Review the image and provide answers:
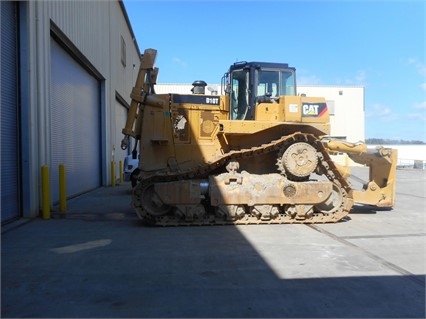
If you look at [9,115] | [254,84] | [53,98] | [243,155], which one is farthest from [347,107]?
[9,115]

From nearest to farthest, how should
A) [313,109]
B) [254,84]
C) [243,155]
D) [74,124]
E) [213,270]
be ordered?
[213,270]
[243,155]
[313,109]
[254,84]
[74,124]

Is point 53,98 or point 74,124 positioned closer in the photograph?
point 53,98

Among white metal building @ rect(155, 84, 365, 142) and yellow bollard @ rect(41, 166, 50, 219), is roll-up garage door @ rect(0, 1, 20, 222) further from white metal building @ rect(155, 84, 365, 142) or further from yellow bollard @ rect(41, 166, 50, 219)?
white metal building @ rect(155, 84, 365, 142)

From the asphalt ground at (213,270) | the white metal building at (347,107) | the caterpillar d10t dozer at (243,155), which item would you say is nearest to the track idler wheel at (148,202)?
the caterpillar d10t dozer at (243,155)

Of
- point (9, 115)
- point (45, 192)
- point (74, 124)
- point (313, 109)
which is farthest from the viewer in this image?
point (74, 124)

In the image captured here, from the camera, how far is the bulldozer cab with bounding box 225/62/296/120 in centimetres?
959

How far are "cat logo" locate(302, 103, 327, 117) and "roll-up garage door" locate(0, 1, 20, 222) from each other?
6380 mm

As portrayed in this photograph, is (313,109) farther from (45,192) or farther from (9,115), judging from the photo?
(9,115)

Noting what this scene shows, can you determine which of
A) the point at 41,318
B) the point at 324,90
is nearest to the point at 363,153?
the point at 41,318

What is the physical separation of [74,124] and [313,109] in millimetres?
8320

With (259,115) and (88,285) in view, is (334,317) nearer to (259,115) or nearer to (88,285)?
(88,285)

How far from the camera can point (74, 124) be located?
14047 mm

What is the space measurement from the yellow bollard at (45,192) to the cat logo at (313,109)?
6.09m

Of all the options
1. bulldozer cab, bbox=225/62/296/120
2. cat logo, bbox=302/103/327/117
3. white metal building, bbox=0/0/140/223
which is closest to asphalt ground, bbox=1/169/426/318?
white metal building, bbox=0/0/140/223
